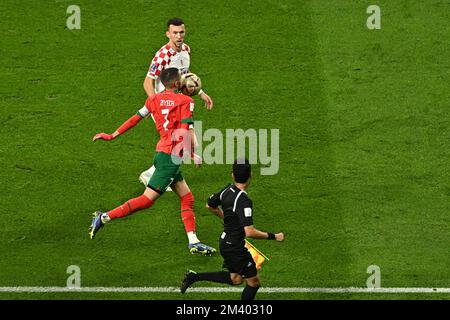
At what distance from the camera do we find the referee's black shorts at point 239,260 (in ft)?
53.1

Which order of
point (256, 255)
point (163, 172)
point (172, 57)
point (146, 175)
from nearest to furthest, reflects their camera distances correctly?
point (256, 255)
point (163, 172)
point (172, 57)
point (146, 175)

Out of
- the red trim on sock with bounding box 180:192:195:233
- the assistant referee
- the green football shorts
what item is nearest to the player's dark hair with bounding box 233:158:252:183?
the assistant referee

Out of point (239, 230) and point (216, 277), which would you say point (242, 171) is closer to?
point (239, 230)

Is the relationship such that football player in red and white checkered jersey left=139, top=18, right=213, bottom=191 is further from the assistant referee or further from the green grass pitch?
the assistant referee

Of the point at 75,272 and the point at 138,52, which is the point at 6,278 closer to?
the point at 75,272

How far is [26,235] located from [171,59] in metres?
3.48

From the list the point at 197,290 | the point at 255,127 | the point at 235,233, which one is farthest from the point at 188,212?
the point at 255,127

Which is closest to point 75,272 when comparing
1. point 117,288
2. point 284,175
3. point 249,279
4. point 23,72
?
point 117,288

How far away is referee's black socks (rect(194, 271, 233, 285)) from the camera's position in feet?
54.3

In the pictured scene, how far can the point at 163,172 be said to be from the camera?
58.8 ft

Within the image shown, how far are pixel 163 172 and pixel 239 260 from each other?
230 centimetres

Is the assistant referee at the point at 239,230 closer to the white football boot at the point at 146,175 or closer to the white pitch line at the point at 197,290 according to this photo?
the white pitch line at the point at 197,290

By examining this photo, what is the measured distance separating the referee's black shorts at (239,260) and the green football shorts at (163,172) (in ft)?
6.60

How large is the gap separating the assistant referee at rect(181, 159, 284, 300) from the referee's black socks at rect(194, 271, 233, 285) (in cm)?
4
